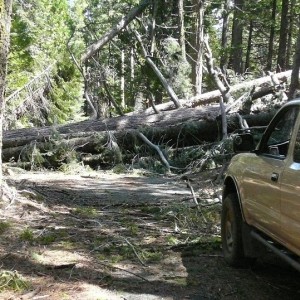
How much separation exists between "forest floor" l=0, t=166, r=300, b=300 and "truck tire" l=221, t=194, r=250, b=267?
147mm

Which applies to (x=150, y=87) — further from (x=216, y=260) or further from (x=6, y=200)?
(x=216, y=260)

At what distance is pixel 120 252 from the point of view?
20.3ft

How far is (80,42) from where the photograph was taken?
2566 centimetres

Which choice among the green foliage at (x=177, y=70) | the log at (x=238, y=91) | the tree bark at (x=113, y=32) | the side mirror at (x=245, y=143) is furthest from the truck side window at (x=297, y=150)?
the tree bark at (x=113, y=32)

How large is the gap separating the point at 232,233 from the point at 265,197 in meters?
1.17

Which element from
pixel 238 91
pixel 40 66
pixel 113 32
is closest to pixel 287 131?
pixel 238 91

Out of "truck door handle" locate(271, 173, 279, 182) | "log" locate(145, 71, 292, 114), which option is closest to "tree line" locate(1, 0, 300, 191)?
"log" locate(145, 71, 292, 114)

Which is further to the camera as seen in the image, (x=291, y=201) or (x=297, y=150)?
(x=297, y=150)

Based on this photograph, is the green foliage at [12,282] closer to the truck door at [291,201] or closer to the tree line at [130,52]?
the truck door at [291,201]

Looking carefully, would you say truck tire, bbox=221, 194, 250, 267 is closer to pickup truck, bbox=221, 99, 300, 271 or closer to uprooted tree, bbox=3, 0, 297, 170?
pickup truck, bbox=221, 99, 300, 271

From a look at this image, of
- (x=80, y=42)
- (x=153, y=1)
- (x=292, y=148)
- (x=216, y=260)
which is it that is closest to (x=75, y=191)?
(x=216, y=260)

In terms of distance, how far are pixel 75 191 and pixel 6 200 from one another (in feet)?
9.10

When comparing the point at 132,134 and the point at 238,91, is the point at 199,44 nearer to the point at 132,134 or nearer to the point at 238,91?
the point at 238,91

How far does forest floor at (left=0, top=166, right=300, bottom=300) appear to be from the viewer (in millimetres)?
4855
